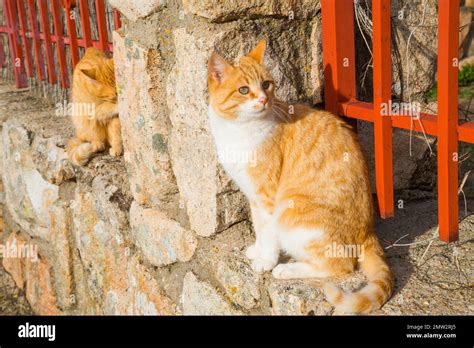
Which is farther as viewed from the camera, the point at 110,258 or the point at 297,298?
the point at 110,258

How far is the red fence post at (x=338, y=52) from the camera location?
2322 millimetres

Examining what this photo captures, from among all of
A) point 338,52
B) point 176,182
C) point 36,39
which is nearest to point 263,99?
point 338,52

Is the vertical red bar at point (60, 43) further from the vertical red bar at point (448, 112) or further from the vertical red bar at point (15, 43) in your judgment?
the vertical red bar at point (448, 112)

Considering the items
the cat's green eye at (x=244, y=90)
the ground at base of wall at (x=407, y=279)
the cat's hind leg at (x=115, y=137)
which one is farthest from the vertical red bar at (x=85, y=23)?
the cat's green eye at (x=244, y=90)

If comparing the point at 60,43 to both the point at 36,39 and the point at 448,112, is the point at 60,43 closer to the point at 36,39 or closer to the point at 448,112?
the point at 36,39

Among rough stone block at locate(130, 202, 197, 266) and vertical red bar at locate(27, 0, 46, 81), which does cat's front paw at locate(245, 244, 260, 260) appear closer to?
rough stone block at locate(130, 202, 197, 266)

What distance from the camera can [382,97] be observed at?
7.17ft

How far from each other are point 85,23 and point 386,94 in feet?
7.44

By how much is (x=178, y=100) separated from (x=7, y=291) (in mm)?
3147

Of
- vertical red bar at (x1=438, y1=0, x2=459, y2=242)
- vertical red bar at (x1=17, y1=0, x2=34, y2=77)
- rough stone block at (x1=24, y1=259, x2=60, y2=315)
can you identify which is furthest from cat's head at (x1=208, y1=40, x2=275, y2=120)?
vertical red bar at (x1=17, y1=0, x2=34, y2=77)

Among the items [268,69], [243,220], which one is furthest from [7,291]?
[268,69]

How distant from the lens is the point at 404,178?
2.69m

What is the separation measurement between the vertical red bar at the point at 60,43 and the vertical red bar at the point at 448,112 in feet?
9.92

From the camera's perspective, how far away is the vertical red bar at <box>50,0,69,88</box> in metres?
4.16
